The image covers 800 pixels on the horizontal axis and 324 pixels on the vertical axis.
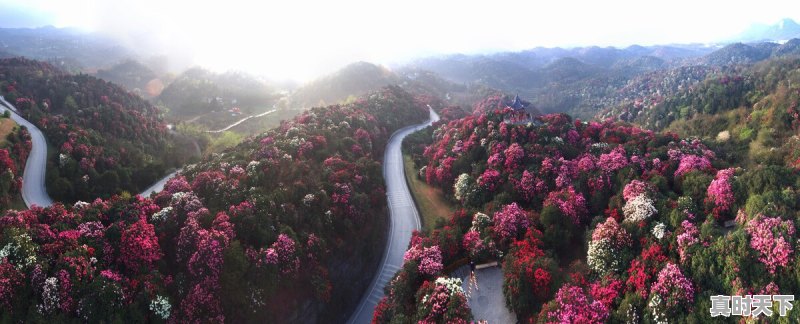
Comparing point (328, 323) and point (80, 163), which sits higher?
point (80, 163)

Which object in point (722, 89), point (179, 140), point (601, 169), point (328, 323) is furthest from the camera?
point (722, 89)

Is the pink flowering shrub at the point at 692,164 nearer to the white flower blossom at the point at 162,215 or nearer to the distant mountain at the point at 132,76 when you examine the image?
the white flower blossom at the point at 162,215

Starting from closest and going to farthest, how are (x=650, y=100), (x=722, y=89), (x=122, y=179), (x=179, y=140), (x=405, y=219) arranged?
(x=405, y=219) < (x=122, y=179) < (x=179, y=140) < (x=722, y=89) < (x=650, y=100)

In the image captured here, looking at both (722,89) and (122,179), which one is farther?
(722,89)

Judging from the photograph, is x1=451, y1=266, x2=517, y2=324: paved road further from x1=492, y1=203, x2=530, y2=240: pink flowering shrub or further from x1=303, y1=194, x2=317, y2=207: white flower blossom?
x1=303, y1=194, x2=317, y2=207: white flower blossom

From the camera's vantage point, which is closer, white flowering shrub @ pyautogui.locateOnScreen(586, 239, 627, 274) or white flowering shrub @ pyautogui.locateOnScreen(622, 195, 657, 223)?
white flowering shrub @ pyautogui.locateOnScreen(586, 239, 627, 274)

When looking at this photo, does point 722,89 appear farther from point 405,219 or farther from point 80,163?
point 80,163

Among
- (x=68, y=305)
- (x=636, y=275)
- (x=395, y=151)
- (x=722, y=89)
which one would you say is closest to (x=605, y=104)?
(x=722, y=89)

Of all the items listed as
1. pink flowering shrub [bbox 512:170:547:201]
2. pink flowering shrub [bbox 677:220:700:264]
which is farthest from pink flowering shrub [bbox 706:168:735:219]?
pink flowering shrub [bbox 512:170:547:201]
